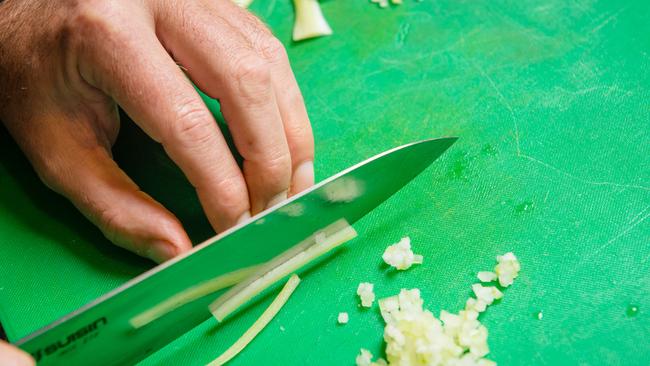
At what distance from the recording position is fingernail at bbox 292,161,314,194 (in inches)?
52.8

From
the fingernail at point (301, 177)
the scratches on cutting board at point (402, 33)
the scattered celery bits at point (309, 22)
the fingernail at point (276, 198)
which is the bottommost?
the scratches on cutting board at point (402, 33)

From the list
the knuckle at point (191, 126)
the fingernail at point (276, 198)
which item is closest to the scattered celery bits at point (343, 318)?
the fingernail at point (276, 198)

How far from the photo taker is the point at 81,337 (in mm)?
1042

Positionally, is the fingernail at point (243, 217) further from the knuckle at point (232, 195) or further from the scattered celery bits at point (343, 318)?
the scattered celery bits at point (343, 318)

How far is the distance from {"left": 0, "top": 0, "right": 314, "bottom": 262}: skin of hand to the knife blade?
8cm

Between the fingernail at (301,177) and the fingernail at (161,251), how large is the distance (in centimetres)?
28

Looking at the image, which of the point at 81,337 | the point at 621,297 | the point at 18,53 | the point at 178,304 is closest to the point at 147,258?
the point at 178,304

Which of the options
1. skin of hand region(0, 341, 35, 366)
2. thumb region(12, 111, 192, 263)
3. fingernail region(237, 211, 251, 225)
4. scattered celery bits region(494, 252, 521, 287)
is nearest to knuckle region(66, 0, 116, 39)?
thumb region(12, 111, 192, 263)

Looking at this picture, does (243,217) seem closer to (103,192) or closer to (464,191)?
(103,192)

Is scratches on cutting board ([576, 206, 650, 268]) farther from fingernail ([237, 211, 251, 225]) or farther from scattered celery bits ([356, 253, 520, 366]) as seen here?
fingernail ([237, 211, 251, 225])

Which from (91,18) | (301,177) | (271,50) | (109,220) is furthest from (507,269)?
(91,18)

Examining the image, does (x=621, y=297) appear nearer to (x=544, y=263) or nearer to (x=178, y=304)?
(x=544, y=263)

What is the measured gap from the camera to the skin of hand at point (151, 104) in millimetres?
1181

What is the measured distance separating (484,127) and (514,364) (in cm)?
58
